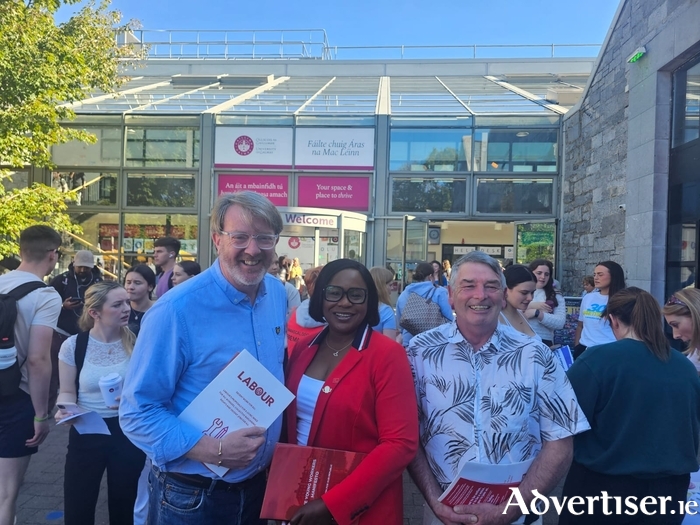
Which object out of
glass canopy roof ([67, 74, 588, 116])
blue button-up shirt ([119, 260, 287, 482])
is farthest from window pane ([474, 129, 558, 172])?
blue button-up shirt ([119, 260, 287, 482])

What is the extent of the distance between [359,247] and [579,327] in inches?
293

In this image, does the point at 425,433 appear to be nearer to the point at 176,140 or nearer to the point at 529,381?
the point at 529,381

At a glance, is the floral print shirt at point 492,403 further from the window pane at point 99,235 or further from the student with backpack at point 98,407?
the window pane at point 99,235

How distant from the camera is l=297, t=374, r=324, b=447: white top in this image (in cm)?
195

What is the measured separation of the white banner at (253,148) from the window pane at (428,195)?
3045mm

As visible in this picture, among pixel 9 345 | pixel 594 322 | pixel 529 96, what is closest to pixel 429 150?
pixel 529 96

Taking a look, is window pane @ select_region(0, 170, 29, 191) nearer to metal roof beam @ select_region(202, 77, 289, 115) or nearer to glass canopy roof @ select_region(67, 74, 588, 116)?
glass canopy roof @ select_region(67, 74, 588, 116)

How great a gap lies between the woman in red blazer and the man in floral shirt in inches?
7.4

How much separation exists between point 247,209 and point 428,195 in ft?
38.4

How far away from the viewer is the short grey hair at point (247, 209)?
6.31 ft

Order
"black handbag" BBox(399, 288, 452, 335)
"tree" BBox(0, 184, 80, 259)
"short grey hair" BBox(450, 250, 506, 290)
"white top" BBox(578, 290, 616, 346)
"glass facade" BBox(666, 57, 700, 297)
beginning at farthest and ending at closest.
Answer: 1. "tree" BBox(0, 184, 80, 259)
2. "glass facade" BBox(666, 57, 700, 297)
3. "white top" BBox(578, 290, 616, 346)
4. "black handbag" BBox(399, 288, 452, 335)
5. "short grey hair" BBox(450, 250, 506, 290)
